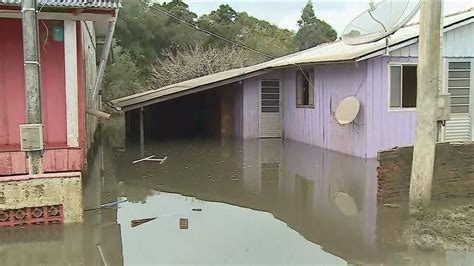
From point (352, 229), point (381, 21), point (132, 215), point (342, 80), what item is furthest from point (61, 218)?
point (342, 80)

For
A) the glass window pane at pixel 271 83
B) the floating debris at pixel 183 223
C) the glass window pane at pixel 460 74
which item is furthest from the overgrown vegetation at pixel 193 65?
the floating debris at pixel 183 223

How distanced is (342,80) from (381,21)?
2.61 meters

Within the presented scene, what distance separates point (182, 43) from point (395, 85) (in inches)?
1065

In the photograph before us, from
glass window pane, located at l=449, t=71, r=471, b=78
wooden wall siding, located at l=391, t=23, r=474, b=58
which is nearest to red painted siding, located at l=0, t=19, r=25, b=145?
wooden wall siding, located at l=391, t=23, r=474, b=58

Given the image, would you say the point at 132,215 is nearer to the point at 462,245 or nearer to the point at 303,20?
the point at 462,245

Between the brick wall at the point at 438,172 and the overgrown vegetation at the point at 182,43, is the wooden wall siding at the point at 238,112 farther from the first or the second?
the overgrown vegetation at the point at 182,43

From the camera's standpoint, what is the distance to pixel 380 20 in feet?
38.1

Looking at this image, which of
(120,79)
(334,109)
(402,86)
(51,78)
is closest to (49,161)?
(51,78)

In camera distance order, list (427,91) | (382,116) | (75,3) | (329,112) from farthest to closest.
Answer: (329,112)
(382,116)
(75,3)
(427,91)

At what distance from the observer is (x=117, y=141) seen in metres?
18.6

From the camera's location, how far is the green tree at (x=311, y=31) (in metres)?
44.8

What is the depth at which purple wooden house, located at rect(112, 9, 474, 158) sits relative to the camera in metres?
12.4

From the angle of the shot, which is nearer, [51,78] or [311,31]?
[51,78]

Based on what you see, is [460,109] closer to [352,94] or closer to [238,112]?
[352,94]
